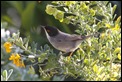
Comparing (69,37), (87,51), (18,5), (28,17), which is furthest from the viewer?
(18,5)

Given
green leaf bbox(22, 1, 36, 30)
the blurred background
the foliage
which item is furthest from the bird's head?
green leaf bbox(22, 1, 36, 30)

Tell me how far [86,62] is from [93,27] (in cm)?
15

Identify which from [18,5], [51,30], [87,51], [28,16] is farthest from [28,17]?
[87,51]

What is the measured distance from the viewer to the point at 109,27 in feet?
4.98

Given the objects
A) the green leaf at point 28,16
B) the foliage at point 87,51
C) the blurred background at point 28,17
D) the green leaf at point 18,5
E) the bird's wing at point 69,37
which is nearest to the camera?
the foliage at point 87,51

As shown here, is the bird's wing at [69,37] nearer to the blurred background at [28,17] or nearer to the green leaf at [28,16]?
the blurred background at [28,17]

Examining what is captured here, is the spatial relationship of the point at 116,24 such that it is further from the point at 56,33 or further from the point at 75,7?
the point at 56,33

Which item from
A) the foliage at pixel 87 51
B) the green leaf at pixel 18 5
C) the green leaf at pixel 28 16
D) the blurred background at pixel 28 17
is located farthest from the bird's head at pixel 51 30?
the green leaf at pixel 18 5

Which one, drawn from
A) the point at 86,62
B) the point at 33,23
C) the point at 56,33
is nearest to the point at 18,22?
the point at 33,23

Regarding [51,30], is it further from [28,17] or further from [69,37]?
[28,17]

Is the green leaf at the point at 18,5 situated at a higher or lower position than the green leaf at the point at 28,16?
higher

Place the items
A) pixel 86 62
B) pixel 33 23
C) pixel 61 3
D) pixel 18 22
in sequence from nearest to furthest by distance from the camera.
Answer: pixel 86 62
pixel 61 3
pixel 33 23
pixel 18 22

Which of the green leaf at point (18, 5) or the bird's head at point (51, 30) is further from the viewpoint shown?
the green leaf at point (18, 5)

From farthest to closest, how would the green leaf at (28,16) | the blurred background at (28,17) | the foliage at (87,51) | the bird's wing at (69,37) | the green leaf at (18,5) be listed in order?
the green leaf at (18,5) < the green leaf at (28,16) < the blurred background at (28,17) < the bird's wing at (69,37) < the foliage at (87,51)
